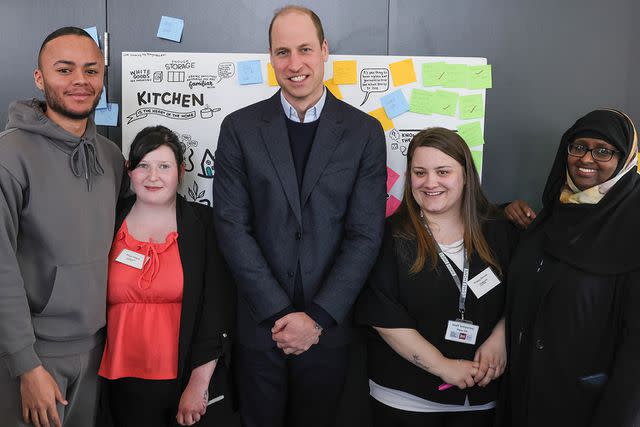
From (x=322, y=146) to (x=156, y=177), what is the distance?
65 cm

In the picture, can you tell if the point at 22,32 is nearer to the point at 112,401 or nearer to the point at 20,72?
the point at 20,72

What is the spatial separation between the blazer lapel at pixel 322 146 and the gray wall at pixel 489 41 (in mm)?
791

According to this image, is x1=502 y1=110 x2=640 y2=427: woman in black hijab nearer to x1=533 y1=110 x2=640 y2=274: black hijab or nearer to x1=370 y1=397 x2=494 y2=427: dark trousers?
x1=533 y1=110 x2=640 y2=274: black hijab

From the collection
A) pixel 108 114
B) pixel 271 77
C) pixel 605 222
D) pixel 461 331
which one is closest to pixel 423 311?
pixel 461 331

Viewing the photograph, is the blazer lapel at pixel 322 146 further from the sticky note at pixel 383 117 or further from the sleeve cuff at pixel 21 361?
the sleeve cuff at pixel 21 361

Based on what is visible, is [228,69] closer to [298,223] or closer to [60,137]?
[60,137]

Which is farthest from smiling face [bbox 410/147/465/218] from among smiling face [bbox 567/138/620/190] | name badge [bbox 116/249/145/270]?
name badge [bbox 116/249/145/270]

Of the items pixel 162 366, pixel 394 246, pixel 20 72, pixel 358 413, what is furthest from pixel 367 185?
pixel 20 72

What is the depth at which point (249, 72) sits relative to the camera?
8.26 feet

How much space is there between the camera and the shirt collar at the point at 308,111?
6.40 feet

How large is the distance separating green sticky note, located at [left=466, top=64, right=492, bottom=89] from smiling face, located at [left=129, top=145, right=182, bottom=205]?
1437 millimetres

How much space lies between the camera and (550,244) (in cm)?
179

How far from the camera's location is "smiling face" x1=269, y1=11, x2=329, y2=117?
6.17 ft

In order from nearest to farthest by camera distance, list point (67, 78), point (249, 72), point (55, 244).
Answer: point (55, 244) < point (67, 78) < point (249, 72)
